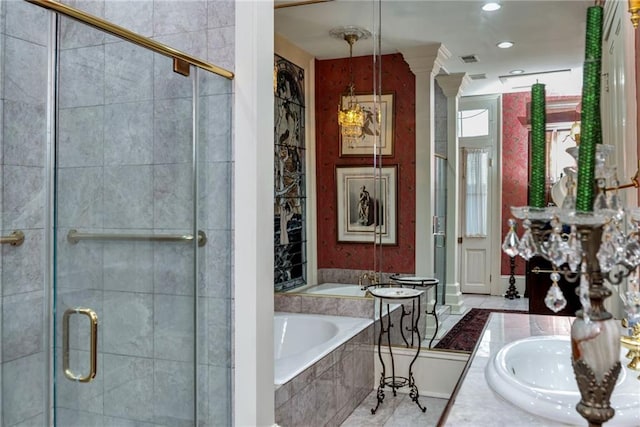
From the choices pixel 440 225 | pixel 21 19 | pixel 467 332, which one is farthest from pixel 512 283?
pixel 21 19

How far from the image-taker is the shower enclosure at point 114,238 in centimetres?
172

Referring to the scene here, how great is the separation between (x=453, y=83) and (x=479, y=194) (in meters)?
0.73

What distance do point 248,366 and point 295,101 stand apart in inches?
94.4

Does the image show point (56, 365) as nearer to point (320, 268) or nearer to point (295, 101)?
point (320, 268)

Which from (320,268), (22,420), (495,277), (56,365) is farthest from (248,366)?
(320,268)

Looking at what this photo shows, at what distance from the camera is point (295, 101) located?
3.89 meters

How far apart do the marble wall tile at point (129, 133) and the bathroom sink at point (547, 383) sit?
137cm

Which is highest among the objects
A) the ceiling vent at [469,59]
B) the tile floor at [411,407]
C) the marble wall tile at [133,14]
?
the ceiling vent at [469,59]

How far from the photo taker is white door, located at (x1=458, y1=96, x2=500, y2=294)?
3.13m

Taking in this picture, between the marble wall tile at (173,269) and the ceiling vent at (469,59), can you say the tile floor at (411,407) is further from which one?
the marble wall tile at (173,269)

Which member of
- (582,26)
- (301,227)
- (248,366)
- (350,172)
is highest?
(582,26)

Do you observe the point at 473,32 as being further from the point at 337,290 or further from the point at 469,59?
the point at 337,290

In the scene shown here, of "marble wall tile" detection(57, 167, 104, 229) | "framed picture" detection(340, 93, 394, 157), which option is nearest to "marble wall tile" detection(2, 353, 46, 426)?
"marble wall tile" detection(57, 167, 104, 229)

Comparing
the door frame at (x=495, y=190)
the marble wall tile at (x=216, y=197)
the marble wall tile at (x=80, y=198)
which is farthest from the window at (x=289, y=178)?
the marble wall tile at (x=80, y=198)
